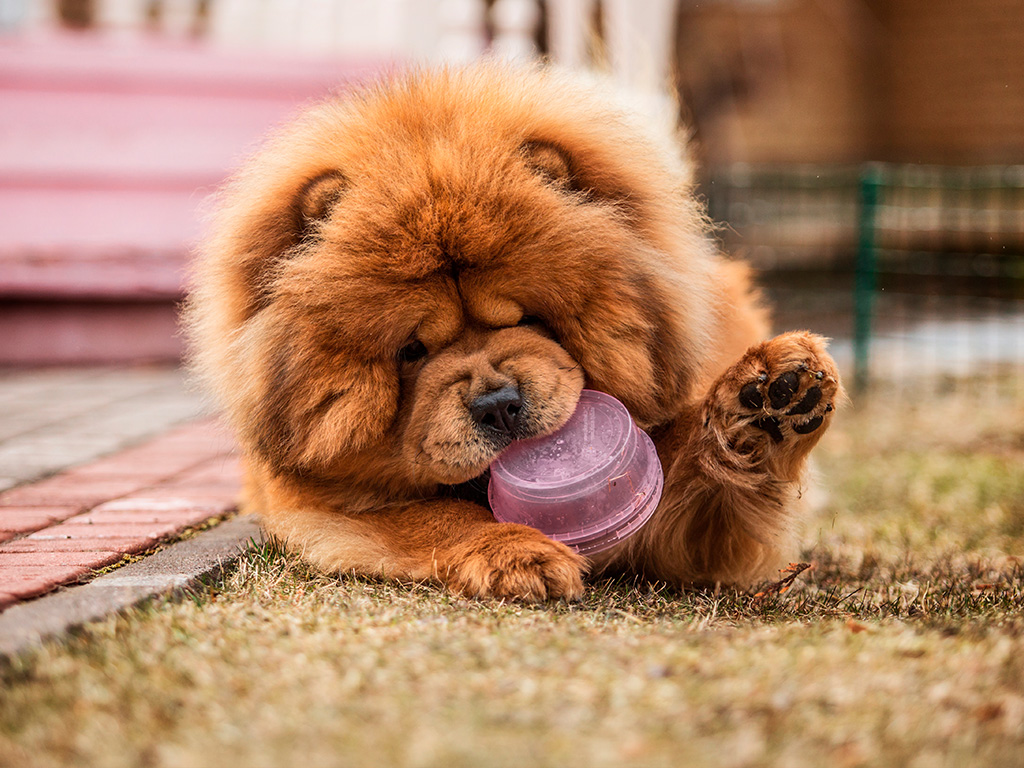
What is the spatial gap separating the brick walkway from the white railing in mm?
2656

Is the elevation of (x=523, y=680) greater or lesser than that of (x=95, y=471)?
greater

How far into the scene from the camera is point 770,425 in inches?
95.1

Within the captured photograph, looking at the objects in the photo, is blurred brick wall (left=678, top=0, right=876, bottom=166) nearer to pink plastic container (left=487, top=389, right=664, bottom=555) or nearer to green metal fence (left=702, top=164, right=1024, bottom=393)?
green metal fence (left=702, top=164, right=1024, bottom=393)

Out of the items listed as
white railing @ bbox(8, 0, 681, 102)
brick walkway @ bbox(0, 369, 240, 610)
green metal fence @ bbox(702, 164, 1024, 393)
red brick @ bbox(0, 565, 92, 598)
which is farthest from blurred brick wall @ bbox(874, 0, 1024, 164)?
red brick @ bbox(0, 565, 92, 598)

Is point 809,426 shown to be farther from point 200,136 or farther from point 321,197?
point 200,136

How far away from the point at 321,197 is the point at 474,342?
0.53 metres

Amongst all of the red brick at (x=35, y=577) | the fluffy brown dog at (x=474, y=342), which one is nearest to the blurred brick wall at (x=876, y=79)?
the fluffy brown dog at (x=474, y=342)

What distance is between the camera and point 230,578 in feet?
8.01

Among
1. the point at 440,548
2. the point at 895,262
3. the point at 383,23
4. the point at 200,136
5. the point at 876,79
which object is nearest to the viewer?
the point at 440,548

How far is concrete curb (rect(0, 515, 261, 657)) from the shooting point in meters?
1.96

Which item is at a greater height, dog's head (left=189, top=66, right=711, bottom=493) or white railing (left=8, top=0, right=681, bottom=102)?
white railing (left=8, top=0, right=681, bottom=102)

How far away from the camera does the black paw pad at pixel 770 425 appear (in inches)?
94.8

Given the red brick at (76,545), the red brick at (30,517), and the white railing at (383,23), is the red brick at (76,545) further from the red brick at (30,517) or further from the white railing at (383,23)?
the white railing at (383,23)

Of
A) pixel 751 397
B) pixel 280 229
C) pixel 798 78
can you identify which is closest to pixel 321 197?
pixel 280 229
